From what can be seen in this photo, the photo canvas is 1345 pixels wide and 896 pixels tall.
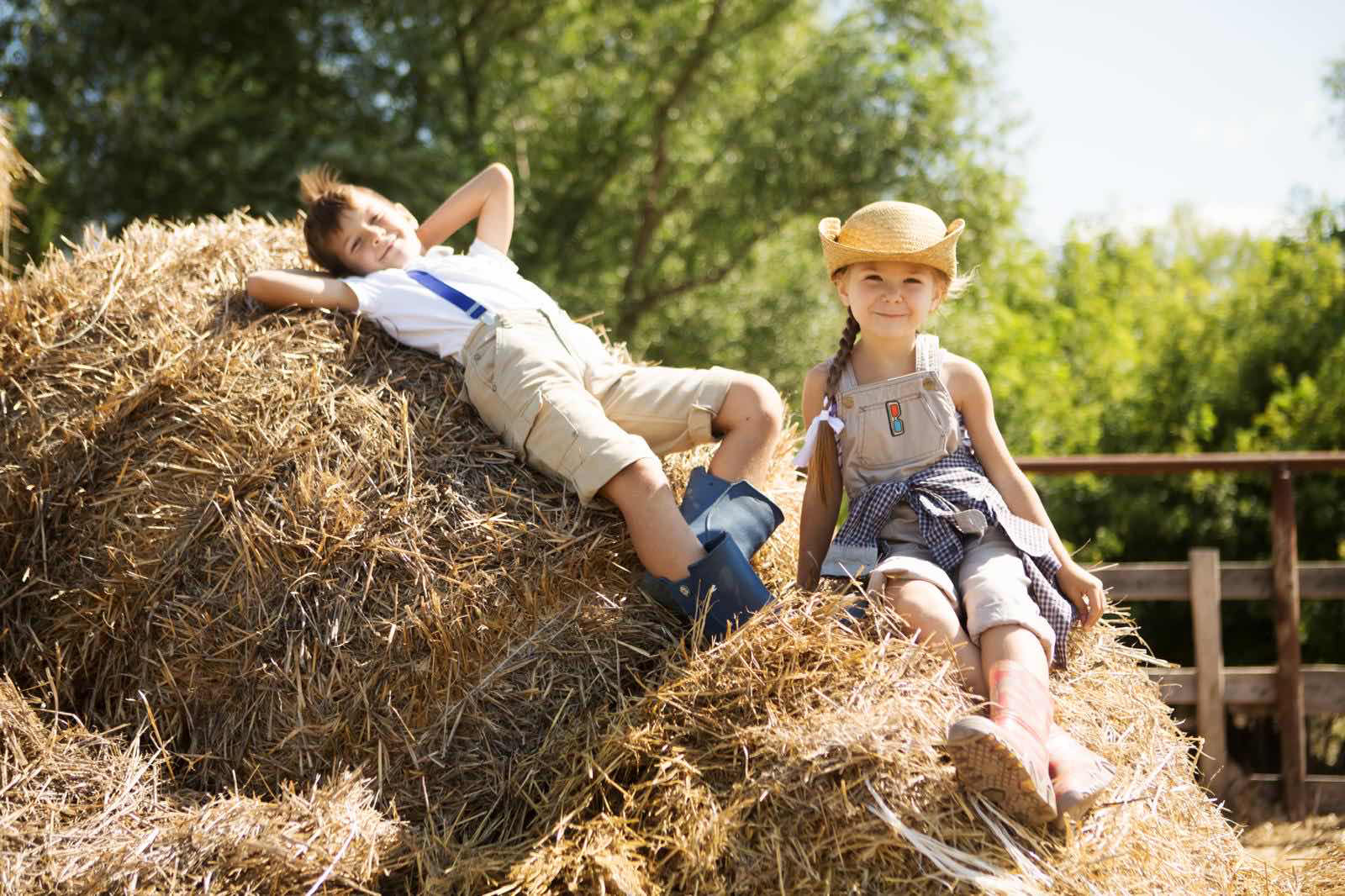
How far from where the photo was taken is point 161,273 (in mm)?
3740

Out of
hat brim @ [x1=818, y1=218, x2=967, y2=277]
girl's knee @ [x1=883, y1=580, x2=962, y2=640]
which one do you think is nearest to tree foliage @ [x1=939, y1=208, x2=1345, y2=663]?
hat brim @ [x1=818, y1=218, x2=967, y2=277]

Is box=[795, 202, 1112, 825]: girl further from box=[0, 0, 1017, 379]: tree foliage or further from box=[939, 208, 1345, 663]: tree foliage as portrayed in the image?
box=[0, 0, 1017, 379]: tree foliage

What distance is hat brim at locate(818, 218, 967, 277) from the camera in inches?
120

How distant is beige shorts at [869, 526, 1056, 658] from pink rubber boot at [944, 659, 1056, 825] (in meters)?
0.25

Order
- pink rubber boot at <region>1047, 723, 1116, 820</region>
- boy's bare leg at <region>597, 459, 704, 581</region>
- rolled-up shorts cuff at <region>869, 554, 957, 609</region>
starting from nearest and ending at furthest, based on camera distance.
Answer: pink rubber boot at <region>1047, 723, 1116, 820</region>, rolled-up shorts cuff at <region>869, 554, 957, 609</region>, boy's bare leg at <region>597, 459, 704, 581</region>

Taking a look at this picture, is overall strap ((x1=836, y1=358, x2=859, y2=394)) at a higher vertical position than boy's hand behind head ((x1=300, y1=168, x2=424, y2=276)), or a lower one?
lower

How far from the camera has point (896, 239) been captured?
3.04m

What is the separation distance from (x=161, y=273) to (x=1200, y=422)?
37.5 ft

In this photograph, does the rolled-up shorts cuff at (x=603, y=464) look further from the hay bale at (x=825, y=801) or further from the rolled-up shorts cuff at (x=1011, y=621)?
the rolled-up shorts cuff at (x=1011, y=621)

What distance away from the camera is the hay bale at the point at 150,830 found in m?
2.55

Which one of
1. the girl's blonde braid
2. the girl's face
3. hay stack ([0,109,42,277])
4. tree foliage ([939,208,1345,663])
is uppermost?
hay stack ([0,109,42,277])

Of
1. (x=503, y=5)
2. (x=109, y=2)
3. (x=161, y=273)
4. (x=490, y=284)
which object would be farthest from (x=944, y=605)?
(x=503, y=5)

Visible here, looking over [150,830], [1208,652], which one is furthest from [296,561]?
[1208,652]

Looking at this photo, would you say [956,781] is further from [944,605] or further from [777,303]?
[777,303]
